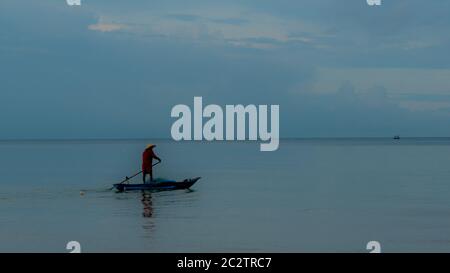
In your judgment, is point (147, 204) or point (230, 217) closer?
point (230, 217)

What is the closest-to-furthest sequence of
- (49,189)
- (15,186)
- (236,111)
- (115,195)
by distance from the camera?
(236,111) < (115,195) < (49,189) < (15,186)

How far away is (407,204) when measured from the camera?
88.8 ft

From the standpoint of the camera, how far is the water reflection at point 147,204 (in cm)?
2303

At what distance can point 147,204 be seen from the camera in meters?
26.0

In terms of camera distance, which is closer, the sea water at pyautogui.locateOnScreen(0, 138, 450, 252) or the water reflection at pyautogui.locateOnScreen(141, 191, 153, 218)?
the sea water at pyautogui.locateOnScreen(0, 138, 450, 252)

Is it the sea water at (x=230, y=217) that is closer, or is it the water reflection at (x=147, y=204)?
the sea water at (x=230, y=217)

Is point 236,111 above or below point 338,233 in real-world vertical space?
above

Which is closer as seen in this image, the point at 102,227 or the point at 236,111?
the point at 236,111

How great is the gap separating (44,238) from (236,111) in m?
6.47

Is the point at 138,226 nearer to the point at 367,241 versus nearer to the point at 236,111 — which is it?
the point at 236,111

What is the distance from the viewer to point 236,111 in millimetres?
17062

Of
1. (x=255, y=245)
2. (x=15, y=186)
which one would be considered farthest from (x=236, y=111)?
(x=15, y=186)

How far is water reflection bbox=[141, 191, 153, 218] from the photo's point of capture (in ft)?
75.6
